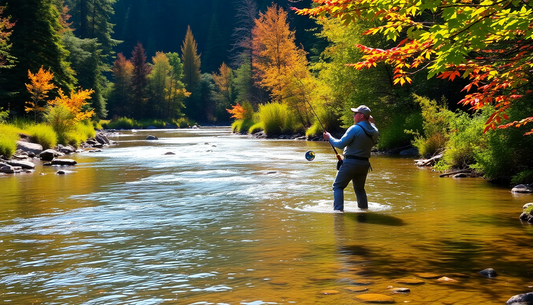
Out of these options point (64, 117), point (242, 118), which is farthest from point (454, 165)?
point (242, 118)

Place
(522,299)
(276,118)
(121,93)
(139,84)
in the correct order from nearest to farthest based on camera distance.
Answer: (522,299), (276,118), (139,84), (121,93)

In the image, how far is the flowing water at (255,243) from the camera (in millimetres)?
5145

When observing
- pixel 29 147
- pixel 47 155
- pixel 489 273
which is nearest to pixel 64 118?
pixel 29 147

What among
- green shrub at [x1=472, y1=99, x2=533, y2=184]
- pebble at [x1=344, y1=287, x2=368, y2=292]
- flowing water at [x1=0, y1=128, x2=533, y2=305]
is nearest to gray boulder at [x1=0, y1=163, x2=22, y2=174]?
flowing water at [x1=0, y1=128, x2=533, y2=305]

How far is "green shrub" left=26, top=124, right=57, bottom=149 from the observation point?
984 inches

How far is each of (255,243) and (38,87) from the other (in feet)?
83.8

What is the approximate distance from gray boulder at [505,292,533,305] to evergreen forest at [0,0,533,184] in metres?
2.39

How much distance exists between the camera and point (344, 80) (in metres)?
28.9

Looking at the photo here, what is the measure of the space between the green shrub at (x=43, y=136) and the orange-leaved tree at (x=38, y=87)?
3.49 meters

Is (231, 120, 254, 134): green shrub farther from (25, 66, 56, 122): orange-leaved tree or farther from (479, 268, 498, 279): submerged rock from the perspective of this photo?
(479, 268, 498, 279): submerged rock

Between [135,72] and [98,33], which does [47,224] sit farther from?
[135,72]

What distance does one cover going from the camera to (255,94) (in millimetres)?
65750

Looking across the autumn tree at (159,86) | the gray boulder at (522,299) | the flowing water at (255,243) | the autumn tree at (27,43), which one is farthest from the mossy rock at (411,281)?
the autumn tree at (159,86)

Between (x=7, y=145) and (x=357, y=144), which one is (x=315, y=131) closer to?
(x=7, y=145)
